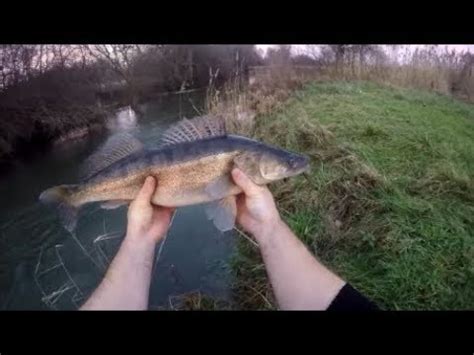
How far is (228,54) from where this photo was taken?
3223mm

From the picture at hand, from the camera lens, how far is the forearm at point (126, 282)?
3.56 feet

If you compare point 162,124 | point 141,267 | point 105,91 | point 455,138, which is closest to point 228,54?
point 162,124

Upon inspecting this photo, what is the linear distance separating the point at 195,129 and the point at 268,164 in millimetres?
231

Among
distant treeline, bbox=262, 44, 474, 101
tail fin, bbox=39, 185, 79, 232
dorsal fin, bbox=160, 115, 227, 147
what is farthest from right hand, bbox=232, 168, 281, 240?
distant treeline, bbox=262, 44, 474, 101

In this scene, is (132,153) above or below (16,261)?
above

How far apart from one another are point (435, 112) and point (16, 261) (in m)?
3.51

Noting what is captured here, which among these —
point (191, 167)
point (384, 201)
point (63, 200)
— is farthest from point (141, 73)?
point (191, 167)

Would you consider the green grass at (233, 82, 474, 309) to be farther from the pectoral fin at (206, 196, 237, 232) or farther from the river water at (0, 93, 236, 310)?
the pectoral fin at (206, 196, 237, 232)

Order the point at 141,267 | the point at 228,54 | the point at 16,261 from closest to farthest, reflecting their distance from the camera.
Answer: the point at 141,267, the point at 16,261, the point at 228,54

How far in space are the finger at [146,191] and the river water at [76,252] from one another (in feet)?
3.40

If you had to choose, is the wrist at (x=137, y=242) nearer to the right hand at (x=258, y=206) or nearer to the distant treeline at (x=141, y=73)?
the right hand at (x=258, y=206)

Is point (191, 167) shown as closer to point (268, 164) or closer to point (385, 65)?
point (268, 164)
